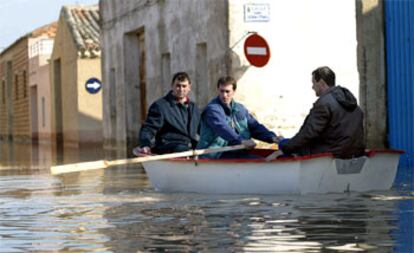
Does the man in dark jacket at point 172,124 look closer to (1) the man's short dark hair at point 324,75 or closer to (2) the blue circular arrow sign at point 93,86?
(1) the man's short dark hair at point 324,75

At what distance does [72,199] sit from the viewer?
49.2ft

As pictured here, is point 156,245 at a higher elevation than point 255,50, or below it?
below

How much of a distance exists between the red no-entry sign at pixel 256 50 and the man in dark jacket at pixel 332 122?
10461 millimetres

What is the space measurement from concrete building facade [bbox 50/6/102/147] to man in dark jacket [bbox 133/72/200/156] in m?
30.0

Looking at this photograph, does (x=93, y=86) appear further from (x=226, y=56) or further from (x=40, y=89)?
(x=226, y=56)

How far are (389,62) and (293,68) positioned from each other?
15.3 ft

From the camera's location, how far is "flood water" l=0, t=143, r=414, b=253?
9125 millimetres

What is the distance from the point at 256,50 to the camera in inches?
974

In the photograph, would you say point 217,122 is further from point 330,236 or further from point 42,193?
point 330,236

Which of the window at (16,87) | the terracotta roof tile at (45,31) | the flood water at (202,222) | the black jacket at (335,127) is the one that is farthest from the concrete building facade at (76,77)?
the black jacket at (335,127)

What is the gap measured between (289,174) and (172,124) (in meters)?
2.58

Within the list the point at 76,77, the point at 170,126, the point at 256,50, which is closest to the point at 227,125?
the point at 170,126

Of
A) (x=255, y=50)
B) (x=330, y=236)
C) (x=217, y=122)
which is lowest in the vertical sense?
(x=330, y=236)

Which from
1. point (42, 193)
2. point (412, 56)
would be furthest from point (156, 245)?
point (412, 56)
